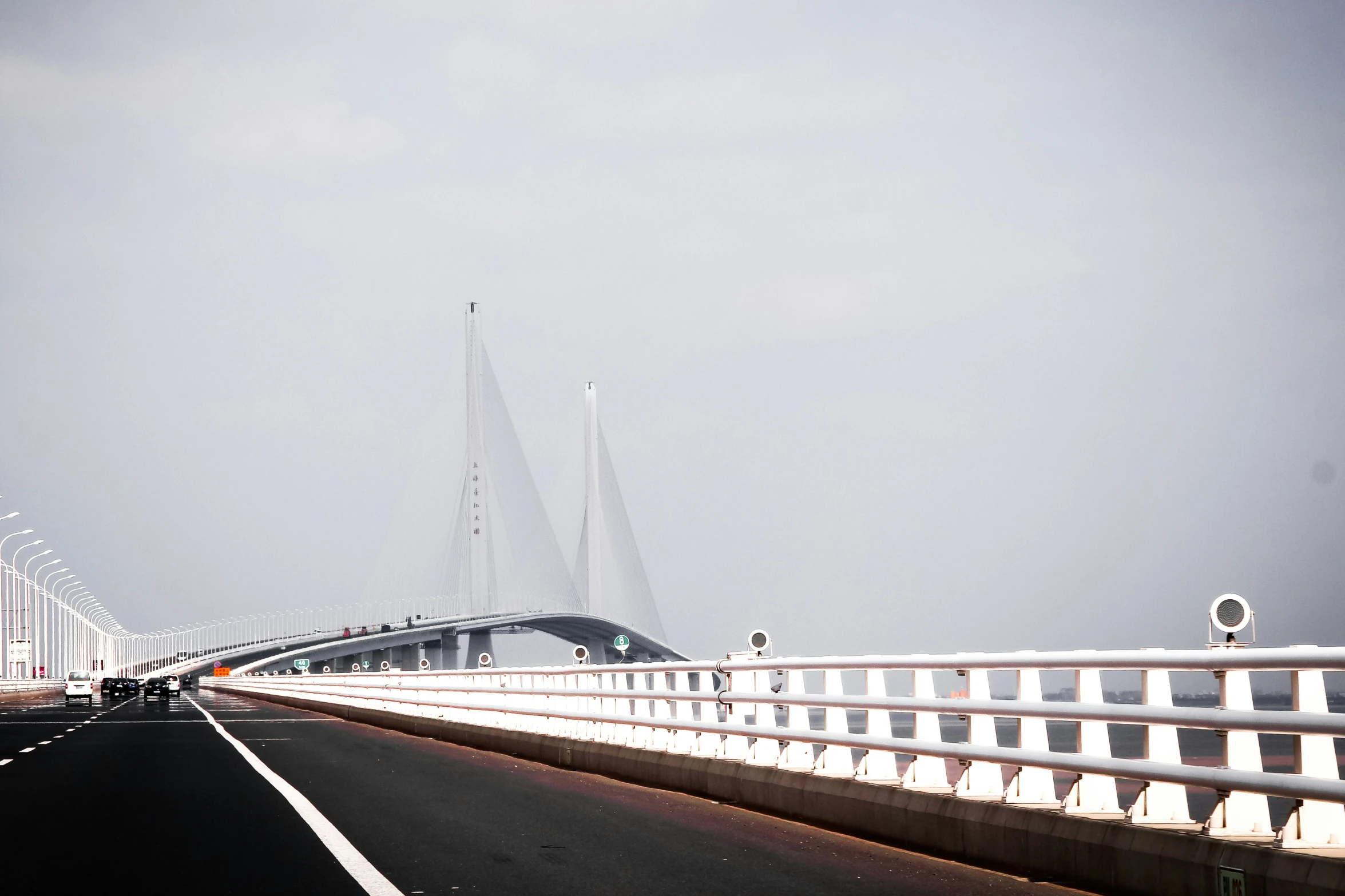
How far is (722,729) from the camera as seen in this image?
1470 centimetres

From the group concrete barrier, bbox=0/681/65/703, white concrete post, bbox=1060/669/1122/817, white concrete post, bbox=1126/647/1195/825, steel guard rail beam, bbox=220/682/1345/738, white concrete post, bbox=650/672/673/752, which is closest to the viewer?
steel guard rail beam, bbox=220/682/1345/738

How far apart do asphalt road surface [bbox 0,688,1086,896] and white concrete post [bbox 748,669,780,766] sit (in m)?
0.51

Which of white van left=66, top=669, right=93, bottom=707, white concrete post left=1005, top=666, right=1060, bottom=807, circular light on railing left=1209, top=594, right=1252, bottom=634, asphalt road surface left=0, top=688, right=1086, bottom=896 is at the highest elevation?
white van left=66, top=669, right=93, bottom=707

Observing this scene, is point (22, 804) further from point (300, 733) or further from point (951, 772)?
point (951, 772)

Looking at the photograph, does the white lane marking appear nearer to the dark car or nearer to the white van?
the white van

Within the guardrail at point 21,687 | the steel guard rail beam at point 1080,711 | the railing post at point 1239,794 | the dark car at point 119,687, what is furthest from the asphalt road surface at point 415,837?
the dark car at point 119,687

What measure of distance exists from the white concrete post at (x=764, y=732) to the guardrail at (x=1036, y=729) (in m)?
0.02

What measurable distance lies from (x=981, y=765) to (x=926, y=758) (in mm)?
1033

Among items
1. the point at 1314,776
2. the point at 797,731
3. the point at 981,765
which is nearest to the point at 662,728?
the point at 797,731

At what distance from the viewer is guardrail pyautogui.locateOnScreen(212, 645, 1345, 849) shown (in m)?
→ 7.16

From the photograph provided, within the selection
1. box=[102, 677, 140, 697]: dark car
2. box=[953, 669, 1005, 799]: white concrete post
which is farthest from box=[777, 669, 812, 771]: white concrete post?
box=[102, 677, 140, 697]: dark car

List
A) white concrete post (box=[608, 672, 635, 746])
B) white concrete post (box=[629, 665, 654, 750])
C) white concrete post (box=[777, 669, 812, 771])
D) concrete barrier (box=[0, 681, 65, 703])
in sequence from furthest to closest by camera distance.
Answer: concrete barrier (box=[0, 681, 65, 703]) < white concrete post (box=[608, 672, 635, 746]) < white concrete post (box=[629, 665, 654, 750]) < white concrete post (box=[777, 669, 812, 771])

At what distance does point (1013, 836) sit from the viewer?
9.46 m

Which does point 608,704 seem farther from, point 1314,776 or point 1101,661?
point 1314,776
